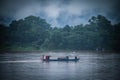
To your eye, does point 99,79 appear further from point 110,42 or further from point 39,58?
point 39,58

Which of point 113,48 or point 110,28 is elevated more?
point 110,28

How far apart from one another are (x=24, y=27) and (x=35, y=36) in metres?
0.48

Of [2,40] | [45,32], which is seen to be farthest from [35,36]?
[2,40]

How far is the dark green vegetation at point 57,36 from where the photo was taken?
10.0 m

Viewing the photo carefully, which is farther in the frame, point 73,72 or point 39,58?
point 39,58

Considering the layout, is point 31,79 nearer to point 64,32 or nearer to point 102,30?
point 64,32

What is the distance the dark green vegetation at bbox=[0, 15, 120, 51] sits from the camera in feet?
32.9

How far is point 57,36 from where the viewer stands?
1028cm

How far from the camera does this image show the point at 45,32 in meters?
10.4

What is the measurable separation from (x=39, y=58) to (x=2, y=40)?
2321mm

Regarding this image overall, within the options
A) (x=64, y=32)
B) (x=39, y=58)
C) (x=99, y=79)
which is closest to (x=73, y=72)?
(x=99, y=79)

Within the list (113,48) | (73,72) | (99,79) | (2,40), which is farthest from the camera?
(113,48)

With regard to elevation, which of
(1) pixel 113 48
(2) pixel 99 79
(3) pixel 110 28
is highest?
(3) pixel 110 28

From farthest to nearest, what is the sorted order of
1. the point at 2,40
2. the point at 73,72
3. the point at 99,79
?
the point at 2,40 < the point at 73,72 < the point at 99,79
